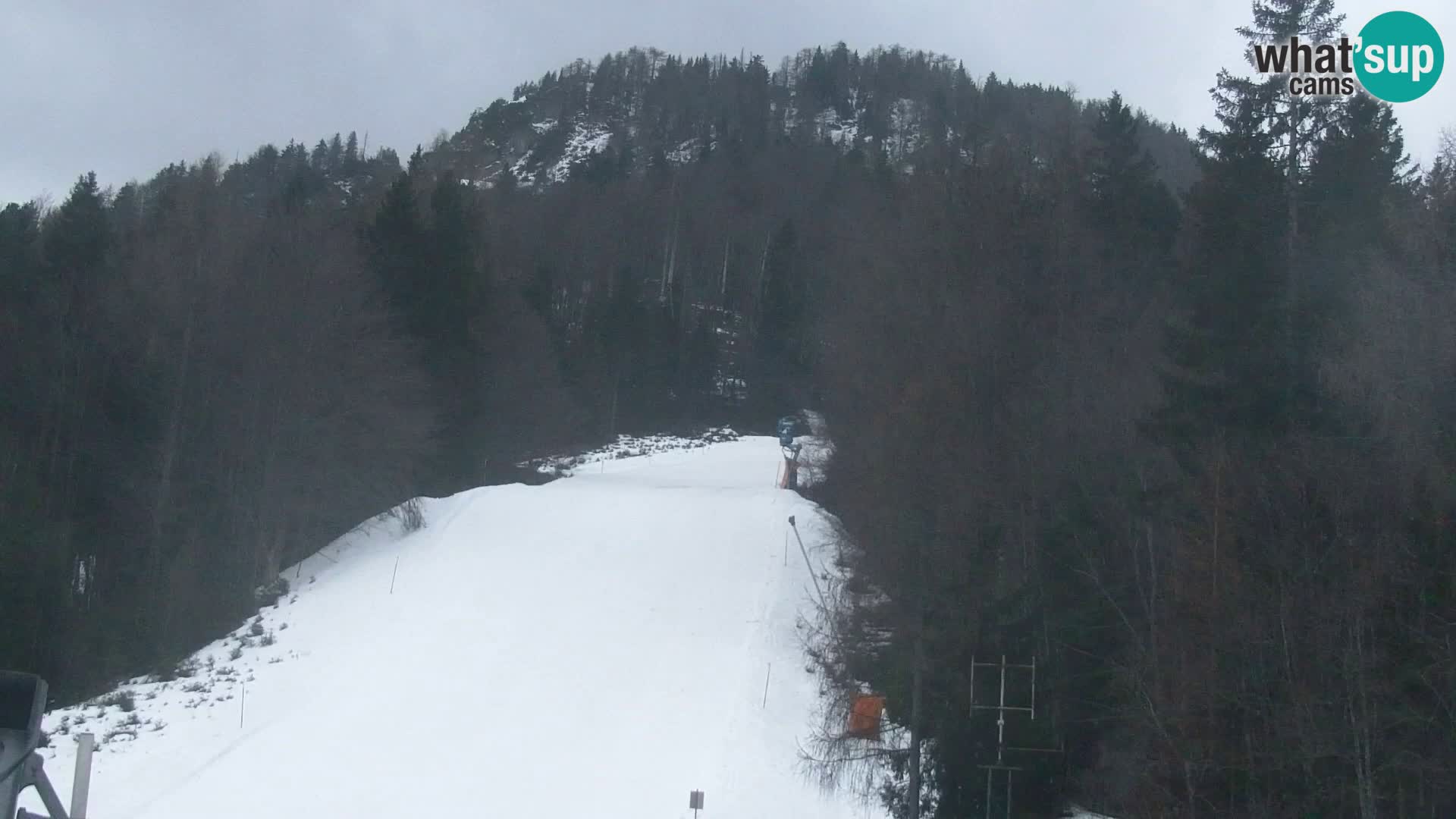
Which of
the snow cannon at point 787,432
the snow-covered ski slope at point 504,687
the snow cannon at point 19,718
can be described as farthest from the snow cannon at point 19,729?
the snow cannon at point 787,432

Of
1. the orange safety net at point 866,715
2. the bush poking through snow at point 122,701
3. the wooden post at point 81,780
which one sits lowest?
the bush poking through snow at point 122,701

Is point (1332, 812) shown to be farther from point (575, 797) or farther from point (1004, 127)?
point (1004, 127)

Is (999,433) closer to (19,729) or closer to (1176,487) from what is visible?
(1176,487)

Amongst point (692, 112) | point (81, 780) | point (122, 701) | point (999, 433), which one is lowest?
point (122, 701)

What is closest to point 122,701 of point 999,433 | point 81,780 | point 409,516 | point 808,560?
point 409,516

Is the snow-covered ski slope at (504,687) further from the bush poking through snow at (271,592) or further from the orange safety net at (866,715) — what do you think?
the orange safety net at (866,715)

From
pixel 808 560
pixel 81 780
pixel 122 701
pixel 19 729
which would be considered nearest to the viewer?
pixel 19 729

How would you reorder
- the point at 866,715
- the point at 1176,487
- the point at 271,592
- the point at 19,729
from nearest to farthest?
the point at 19,729
the point at 866,715
the point at 1176,487
the point at 271,592

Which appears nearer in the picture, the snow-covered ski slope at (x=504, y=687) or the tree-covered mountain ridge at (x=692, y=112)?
the snow-covered ski slope at (x=504, y=687)
